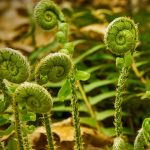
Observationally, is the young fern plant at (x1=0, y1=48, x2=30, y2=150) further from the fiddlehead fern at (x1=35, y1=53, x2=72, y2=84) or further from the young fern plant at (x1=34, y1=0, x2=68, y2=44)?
the young fern plant at (x1=34, y1=0, x2=68, y2=44)

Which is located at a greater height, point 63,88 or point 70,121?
point 63,88

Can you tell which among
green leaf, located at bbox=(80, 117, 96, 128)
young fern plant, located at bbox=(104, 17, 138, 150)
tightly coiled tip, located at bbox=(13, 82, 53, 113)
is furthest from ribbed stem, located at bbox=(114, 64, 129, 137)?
green leaf, located at bbox=(80, 117, 96, 128)

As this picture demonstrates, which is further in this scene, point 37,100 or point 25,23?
point 25,23

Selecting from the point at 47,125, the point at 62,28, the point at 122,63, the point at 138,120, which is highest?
the point at 62,28

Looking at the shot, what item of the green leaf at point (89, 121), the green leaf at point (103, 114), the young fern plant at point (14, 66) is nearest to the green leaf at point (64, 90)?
the young fern plant at point (14, 66)

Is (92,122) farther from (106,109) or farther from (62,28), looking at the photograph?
(62,28)

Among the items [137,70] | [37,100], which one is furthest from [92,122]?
[37,100]
